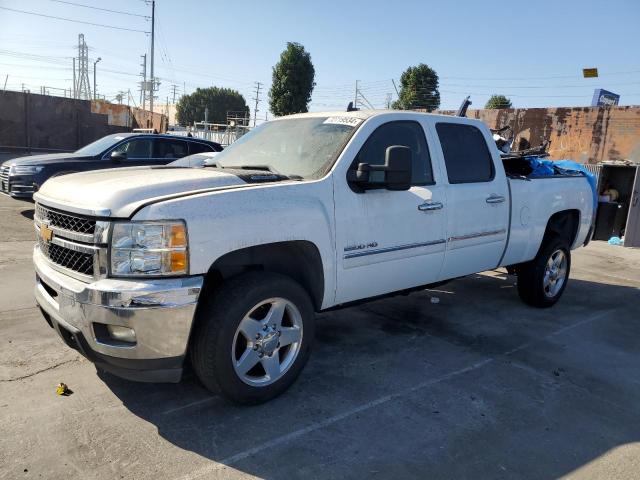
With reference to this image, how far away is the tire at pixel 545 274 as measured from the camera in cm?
587

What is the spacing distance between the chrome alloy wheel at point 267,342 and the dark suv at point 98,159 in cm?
762

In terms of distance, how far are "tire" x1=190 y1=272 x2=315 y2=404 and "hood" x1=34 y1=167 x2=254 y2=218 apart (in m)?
0.66

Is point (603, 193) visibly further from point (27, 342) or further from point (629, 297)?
point (27, 342)

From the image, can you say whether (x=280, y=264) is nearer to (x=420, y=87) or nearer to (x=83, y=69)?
(x=420, y=87)

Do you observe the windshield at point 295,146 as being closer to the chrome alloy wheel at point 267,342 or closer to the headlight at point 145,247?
the chrome alloy wheel at point 267,342

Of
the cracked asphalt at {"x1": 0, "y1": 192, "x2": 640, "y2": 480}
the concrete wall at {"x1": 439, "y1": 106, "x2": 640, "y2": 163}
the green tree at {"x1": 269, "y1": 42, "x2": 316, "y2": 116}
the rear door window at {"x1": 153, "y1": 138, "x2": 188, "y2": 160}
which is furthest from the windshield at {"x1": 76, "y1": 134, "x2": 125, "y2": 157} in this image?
the green tree at {"x1": 269, "y1": 42, "x2": 316, "y2": 116}

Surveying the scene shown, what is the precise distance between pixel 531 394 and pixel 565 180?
3127 mm

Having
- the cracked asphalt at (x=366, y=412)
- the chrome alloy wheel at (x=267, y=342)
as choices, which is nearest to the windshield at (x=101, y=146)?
the cracked asphalt at (x=366, y=412)

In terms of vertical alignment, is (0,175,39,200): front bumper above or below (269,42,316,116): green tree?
below

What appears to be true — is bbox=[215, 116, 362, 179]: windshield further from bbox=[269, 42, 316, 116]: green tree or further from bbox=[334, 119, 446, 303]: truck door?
bbox=[269, 42, 316, 116]: green tree

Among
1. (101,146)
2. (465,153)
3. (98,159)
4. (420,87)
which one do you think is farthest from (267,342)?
(420,87)

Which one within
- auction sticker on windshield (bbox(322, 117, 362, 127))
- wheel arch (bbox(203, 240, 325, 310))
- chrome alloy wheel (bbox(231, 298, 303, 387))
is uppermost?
auction sticker on windshield (bbox(322, 117, 362, 127))

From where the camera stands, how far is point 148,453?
2.87 meters

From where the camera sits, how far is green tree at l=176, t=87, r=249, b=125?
89.8 metres
